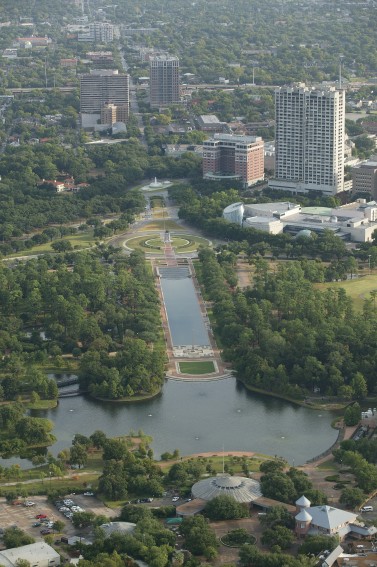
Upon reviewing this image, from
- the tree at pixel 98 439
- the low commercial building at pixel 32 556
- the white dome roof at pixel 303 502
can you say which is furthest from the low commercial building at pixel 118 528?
the tree at pixel 98 439

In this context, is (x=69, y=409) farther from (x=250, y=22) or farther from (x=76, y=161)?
(x=250, y=22)

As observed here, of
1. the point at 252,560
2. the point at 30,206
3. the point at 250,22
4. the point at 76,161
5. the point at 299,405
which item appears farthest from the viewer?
the point at 250,22

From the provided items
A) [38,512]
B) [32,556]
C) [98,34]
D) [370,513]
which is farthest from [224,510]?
[98,34]

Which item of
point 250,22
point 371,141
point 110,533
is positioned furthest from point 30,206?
point 250,22

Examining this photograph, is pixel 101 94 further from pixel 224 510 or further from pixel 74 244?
pixel 224 510

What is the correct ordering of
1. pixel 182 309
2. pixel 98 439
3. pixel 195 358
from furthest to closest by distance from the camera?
pixel 182 309
pixel 195 358
pixel 98 439

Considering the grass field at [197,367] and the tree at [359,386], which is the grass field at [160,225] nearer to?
the grass field at [197,367]
